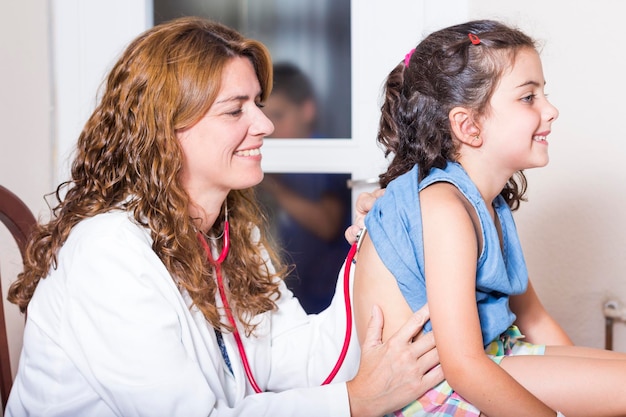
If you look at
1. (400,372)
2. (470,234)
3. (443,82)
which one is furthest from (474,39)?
(400,372)

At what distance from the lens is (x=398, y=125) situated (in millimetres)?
1348

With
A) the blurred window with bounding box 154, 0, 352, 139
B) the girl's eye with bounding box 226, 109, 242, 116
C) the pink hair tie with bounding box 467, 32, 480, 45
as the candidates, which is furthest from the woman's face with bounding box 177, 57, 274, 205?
the blurred window with bounding box 154, 0, 352, 139

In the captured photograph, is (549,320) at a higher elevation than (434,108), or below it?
below

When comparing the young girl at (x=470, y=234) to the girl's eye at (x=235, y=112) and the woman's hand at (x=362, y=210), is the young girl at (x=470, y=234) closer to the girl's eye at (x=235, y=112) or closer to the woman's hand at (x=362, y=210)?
the woman's hand at (x=362, y=210)

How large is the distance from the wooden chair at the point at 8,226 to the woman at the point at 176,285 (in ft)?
0.33

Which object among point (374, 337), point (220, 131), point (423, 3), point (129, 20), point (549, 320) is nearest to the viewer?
point (374, 337)

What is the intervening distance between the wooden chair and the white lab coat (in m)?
0.15

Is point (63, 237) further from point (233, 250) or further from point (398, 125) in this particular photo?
point (398, 125)

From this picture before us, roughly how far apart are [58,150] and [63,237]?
115 centimetres

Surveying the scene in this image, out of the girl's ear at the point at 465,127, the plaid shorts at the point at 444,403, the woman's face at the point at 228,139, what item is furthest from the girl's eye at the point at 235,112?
the plaid shorts at the point at 444,403

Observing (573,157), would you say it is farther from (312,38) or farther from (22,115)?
(22,115)

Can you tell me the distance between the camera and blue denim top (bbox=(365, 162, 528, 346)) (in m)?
1.18

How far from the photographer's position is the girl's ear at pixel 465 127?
4.03 ft

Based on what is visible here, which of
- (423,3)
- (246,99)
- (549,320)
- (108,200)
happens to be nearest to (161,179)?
(108,200)
